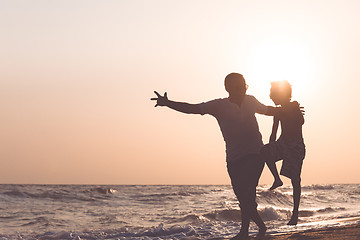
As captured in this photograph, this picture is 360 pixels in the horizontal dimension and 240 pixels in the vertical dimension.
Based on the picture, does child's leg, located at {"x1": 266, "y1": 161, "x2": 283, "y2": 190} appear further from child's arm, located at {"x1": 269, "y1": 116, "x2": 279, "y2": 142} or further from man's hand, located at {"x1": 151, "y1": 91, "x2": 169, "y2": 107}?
man's hand, located at {"x1": 151, "y1": 91, "x2": 169, "y2": 107}

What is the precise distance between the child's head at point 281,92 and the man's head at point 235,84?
1.93ft

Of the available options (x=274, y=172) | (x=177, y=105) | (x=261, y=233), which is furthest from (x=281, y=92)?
(x=261, y=233)

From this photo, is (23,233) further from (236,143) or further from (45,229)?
(236,143)

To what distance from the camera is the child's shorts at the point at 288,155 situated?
19.4 ft

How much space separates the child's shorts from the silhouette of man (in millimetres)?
148

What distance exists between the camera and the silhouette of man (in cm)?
569

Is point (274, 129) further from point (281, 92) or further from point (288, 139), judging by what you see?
point (281, 92)

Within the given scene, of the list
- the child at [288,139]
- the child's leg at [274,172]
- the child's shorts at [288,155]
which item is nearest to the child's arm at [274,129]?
the child at [288,139]

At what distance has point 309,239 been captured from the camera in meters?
5.88

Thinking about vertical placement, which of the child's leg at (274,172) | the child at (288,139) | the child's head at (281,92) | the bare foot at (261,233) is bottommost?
the bare foot at (261,233)

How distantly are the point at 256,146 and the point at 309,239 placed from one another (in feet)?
4.44

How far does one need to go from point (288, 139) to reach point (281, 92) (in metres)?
0.62

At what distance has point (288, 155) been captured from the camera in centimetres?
610

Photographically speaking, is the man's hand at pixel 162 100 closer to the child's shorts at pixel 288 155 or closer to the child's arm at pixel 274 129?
the child's shorts at pixel 288 155
